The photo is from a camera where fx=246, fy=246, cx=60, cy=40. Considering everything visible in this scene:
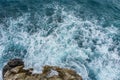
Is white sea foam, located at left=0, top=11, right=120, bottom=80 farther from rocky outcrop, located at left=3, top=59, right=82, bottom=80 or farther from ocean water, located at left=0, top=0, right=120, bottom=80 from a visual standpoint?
rocky outcrop, located at left=3, top=59, right=82, bottom=80

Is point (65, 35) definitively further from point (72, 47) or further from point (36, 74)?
point (36, 74)

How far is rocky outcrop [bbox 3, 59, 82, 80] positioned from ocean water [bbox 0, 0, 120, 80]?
3.48ft

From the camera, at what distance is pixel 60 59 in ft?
74.8

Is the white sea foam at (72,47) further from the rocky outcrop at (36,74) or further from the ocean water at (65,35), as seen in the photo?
the rocky outcrop at (36,74)

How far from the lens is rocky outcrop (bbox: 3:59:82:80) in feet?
62.7

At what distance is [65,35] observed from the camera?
25203mm

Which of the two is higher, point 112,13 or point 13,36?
point 112,13

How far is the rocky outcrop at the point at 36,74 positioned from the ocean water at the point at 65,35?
106 cm

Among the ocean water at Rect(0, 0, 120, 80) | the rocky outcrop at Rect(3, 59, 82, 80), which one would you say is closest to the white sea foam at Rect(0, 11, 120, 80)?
the ocean water at Rect(0, 0, 120, 80)

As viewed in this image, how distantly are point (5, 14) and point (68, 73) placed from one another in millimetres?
11001

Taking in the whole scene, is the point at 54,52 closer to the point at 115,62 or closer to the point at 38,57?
the point at 38,57

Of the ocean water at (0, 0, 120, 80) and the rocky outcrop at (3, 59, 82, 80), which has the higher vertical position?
the ocean water at (0, 0, 120, 80)

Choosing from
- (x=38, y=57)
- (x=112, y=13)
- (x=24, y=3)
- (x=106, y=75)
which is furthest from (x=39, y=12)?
(x=106, y=75)

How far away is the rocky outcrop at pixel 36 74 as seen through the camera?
1911 centimetres
